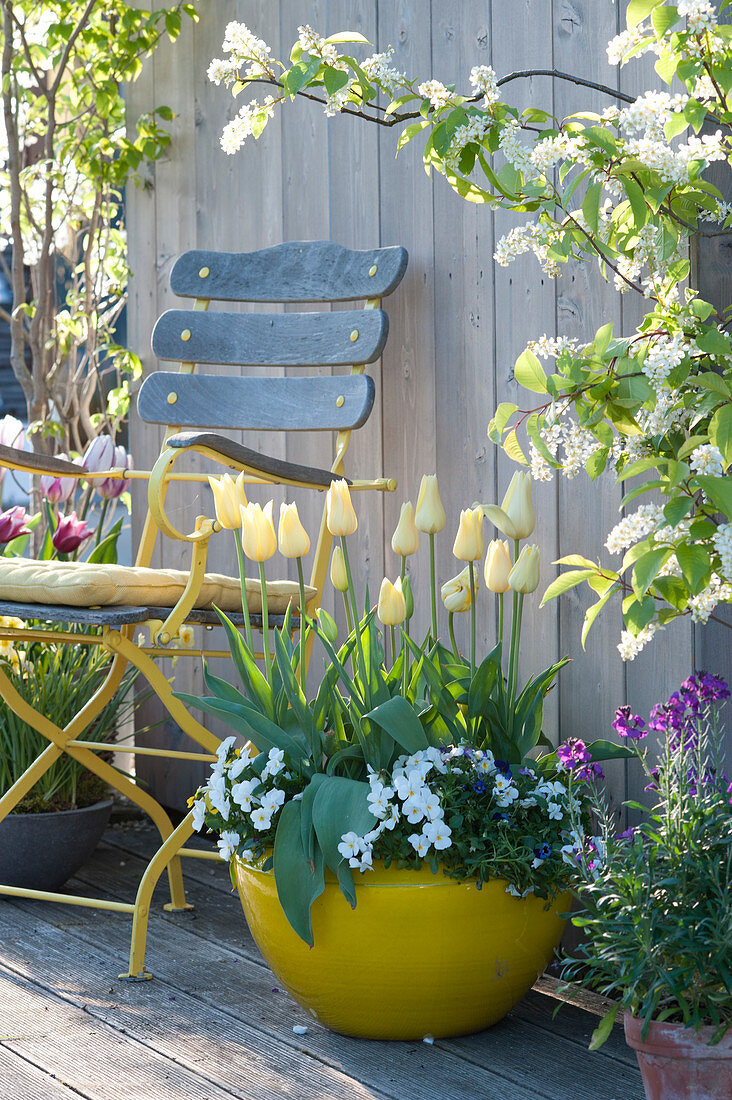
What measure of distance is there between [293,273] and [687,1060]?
61.2 inches

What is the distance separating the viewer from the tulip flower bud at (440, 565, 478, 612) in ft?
5.81

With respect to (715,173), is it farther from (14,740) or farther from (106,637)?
(14,740)

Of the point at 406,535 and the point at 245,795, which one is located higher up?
the point at 406,535

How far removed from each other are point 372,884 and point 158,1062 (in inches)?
14.0

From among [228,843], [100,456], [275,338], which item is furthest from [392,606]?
[100,456]

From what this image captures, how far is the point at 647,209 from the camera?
1294 millimetres

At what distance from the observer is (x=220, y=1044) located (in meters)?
1.61

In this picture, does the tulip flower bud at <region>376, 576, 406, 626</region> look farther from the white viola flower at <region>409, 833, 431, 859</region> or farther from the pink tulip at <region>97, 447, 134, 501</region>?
the pink tulip at <region>97, 447, 134, 501</region>

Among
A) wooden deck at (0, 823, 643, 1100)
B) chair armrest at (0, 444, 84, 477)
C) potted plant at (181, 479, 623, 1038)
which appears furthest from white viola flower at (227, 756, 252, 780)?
chair armrest at (0, 444, 84, 477)

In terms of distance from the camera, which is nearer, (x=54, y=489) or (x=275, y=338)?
(x=275, y=338)

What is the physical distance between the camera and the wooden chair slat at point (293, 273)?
7.15 feet

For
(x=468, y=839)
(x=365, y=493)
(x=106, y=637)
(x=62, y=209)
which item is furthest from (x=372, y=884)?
(x=62, y=209)

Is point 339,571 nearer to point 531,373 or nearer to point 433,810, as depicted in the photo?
point 433,810

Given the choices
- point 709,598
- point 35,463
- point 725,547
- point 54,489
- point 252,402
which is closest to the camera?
point 725,547
